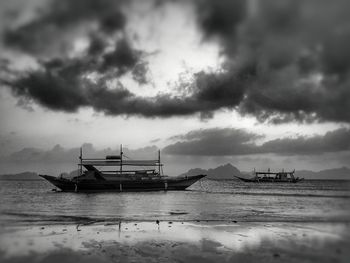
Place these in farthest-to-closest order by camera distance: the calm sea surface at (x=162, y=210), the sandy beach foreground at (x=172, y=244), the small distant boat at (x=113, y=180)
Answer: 1. the small distant boat at (x=113, y=180)
2. the calm sea surface at (x=162, y=210)
3. the sandy beach foreground at (x=172, y=244)

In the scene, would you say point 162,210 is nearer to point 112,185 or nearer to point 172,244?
point 172,244

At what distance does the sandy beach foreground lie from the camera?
1169cm

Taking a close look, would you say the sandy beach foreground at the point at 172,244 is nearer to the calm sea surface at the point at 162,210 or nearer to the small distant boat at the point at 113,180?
the calm sea surface at the point at 162,210

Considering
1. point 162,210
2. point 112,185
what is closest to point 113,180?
point 112,185

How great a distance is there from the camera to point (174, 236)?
1625 cm

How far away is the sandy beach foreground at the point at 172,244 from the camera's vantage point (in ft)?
38.3

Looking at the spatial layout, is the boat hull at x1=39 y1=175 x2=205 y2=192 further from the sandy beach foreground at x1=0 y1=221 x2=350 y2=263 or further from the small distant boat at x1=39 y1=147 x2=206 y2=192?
the sandy beach foreground at x1=0 y1=221 x2=350 y2=263

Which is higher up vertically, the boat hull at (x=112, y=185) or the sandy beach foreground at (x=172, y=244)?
the boat hull at (x=112, y=185)

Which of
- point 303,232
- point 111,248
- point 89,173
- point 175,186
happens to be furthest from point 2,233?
point 175,186

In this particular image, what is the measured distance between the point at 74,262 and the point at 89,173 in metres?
52.2

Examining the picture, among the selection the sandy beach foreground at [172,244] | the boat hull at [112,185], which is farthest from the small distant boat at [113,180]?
the sandy beach foreground at [172,244]

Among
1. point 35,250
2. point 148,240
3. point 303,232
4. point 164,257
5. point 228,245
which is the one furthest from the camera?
point 303,232

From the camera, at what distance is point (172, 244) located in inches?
557

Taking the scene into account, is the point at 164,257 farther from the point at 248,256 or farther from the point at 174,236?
the point at 174,236
